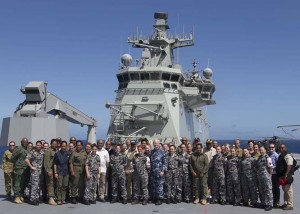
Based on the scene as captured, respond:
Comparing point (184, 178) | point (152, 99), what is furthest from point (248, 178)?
point (152, 99)

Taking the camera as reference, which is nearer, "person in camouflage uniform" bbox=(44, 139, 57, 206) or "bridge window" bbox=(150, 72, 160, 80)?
"person in camouflage uniform" bbox=(44, 139, 57, 206)

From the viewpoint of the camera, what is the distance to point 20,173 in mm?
8891

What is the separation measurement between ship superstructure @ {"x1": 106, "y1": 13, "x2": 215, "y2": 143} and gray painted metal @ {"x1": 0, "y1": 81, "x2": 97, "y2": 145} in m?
6.50

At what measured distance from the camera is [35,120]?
1022cm

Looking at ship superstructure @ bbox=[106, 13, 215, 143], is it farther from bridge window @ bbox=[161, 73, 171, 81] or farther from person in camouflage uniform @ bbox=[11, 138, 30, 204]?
person in camouflage uniform @ bbox=[11, 138, 30, 204]

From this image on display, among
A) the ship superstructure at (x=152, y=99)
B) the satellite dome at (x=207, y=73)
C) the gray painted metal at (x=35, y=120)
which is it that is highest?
the satellite dome at (x=207, y=73)

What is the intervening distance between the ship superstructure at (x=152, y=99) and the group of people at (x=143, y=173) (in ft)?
28.0

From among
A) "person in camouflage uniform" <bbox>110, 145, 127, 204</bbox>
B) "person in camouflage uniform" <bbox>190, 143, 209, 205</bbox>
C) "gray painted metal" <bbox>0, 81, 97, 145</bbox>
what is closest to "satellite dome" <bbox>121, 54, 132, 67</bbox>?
"gray painted metal" <bbox>0, 81, 97, 145</bbox>

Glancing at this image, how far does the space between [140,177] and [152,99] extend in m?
10.2

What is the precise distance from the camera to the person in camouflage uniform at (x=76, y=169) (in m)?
8.73

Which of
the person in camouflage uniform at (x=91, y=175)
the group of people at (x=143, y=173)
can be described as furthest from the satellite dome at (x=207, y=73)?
the person in camouflage uniform at (x=91, y=175)

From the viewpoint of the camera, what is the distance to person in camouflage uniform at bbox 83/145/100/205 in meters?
8.70

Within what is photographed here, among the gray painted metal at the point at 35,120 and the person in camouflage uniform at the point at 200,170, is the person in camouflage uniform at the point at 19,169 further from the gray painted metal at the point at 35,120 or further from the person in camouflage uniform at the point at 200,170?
the person in camouflage uniform at the point at 200,170

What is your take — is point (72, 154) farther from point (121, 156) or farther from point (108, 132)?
point (108, 132)
